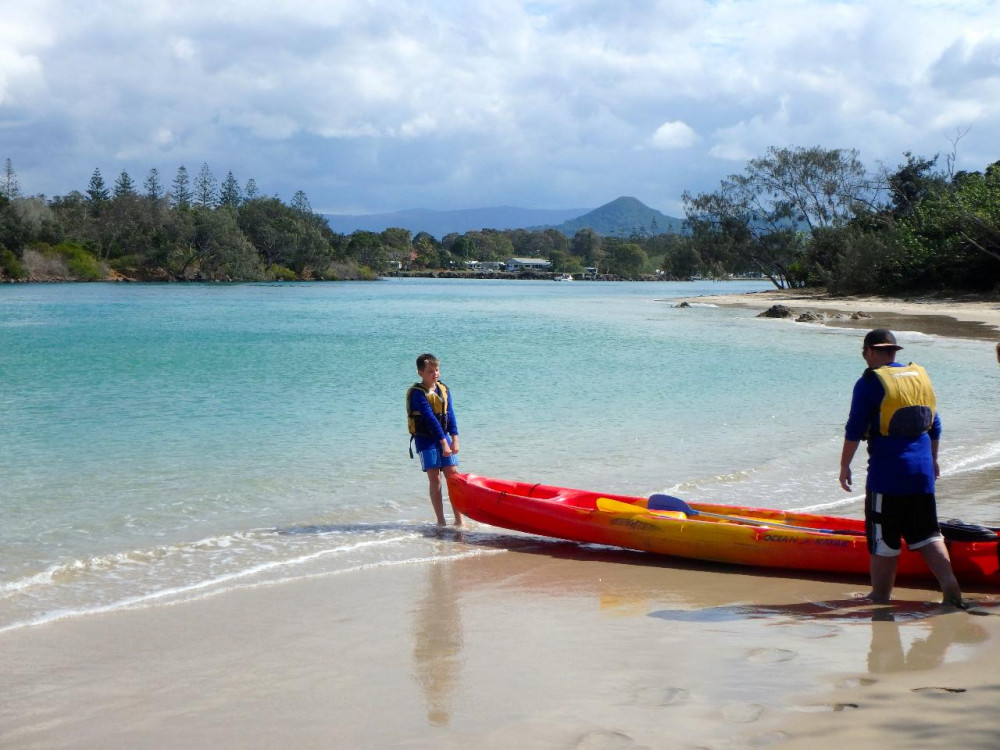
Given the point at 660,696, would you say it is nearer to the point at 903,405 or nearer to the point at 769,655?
the point at 769,655

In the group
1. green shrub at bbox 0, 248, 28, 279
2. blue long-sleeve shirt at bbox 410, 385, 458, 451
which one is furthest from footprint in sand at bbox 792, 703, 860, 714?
green shrub at bbox 0, 248, 28, 279

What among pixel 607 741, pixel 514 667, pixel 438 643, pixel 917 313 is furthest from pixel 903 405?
pixel 917 313

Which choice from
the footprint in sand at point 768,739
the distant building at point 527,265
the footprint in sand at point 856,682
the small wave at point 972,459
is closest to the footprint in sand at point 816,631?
the footprint in sand at point 856,682

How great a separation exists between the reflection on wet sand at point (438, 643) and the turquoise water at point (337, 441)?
99cm

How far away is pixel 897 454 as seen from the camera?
5406 mm

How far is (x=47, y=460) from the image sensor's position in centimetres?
1100

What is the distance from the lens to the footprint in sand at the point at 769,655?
15.1ft

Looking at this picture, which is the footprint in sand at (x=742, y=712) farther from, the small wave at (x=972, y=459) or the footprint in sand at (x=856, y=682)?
the small wave at (x=972, y=459)

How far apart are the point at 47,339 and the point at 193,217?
254 ft

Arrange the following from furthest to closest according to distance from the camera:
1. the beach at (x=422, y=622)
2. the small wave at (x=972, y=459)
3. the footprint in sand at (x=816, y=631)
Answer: the small wave at (x=972, y=459), the footprint in sand at (x=816, y=631), the beach at (x=422, y=622)

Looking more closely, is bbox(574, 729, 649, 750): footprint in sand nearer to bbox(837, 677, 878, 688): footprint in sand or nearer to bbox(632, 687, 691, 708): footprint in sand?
bbox(632, 687, 691, 708): footprint in sand

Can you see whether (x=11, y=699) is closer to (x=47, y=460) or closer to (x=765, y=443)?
(x=47, y=460)

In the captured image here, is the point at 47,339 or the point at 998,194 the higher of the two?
the point at 998,194

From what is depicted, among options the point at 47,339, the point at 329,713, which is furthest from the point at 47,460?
the point at 47,339
